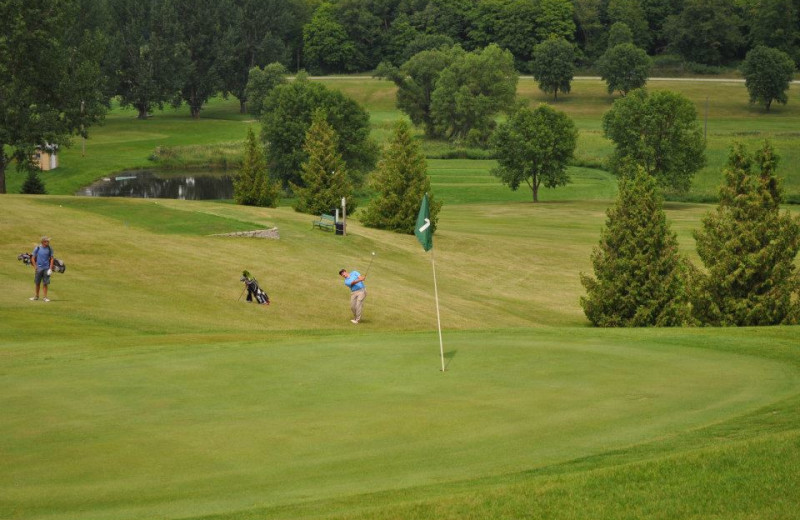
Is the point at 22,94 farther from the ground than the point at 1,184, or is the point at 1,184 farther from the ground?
the point at 22,94

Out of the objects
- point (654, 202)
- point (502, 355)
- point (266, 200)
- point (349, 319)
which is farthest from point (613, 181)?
point (502, 355)

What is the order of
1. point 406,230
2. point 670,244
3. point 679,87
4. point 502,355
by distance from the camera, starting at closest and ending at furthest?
point 502,355 → point 670,244 → point 406,230 → point 679,87

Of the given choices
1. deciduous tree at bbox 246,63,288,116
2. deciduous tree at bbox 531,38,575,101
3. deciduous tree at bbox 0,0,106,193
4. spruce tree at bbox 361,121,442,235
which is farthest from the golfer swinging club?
deciduous tree at bbox 531,38,575,101

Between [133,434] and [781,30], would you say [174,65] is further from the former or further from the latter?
[133,434]

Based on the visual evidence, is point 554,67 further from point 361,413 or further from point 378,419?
point 378,419

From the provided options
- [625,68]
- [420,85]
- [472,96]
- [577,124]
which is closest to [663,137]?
[472,96]

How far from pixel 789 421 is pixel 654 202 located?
29.2 m

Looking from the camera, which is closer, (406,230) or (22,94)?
(406,230)

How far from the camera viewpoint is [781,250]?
135 feet

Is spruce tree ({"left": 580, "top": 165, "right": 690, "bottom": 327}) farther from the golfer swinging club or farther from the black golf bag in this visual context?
the black golf bag

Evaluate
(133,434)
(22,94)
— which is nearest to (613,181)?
(22,94)

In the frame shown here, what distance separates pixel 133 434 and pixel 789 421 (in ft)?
33.4

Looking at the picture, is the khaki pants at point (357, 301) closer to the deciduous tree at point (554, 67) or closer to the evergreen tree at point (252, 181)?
the evergreen tree at point (252, 181)

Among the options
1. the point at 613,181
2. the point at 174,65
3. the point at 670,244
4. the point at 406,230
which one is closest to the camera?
the point at 670,244
